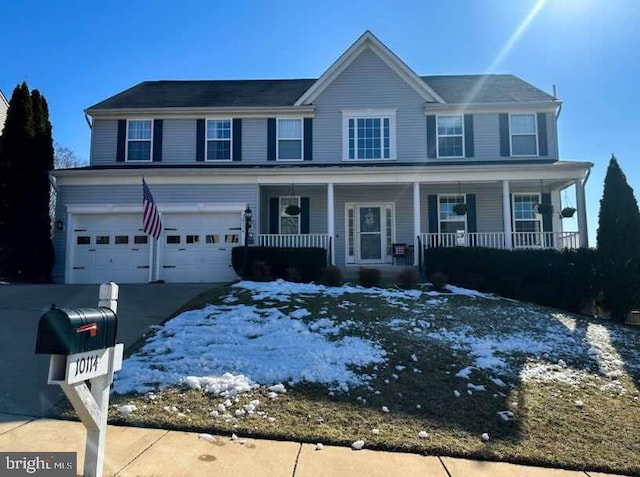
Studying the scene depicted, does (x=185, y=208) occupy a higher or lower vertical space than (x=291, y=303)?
higher

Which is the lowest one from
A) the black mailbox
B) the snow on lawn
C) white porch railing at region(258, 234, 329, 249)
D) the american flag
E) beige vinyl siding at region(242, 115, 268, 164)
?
the snow on lawn

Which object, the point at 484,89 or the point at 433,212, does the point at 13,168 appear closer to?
the point at 433,212

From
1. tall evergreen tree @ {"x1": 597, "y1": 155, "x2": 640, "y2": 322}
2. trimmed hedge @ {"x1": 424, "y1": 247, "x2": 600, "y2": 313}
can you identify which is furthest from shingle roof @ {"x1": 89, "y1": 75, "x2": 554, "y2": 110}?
trimmed hedge @ {"x1": 424, "y1": 247, "x2": 600, "y2": 313}

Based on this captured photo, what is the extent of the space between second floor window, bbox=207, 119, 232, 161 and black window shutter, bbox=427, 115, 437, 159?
6953 millimetres

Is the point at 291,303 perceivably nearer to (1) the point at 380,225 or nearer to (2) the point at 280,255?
(2) the point at 280,255

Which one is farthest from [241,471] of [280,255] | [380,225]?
[380,225]

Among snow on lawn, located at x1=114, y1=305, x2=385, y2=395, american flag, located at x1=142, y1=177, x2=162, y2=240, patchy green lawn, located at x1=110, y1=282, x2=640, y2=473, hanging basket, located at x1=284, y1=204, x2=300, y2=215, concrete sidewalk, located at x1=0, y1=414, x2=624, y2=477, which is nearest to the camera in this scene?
concrete sidewalk, located at x1=0, y1=414, x2=624, y2=477

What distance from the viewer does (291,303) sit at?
8.84 meters

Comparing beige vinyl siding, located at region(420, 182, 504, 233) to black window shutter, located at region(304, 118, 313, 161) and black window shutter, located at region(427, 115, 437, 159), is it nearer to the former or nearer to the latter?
black window shutter, located at region(427, 115, 437, 159)

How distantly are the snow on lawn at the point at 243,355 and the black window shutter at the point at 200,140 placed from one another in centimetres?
899

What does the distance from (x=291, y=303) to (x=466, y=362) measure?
372 centimetres

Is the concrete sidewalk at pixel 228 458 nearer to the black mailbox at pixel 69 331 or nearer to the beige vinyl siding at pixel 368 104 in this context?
the black mailbox at pixel 69 331

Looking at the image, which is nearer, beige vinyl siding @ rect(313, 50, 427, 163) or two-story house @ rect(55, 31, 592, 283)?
two-story house @ rect(55, 31, 592, 283)

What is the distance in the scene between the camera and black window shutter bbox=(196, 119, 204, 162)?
15688 millimetres
